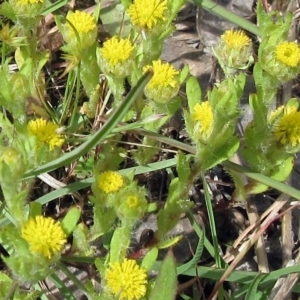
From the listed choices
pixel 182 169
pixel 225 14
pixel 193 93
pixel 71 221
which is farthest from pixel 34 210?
pixel 225 14

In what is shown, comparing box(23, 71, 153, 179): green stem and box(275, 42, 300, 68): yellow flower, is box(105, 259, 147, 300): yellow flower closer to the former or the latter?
box(23, 71, 153, 179): green stem

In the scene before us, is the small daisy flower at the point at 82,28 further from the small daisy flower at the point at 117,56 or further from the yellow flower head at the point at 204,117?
the yellow flower head at the point at 204,117

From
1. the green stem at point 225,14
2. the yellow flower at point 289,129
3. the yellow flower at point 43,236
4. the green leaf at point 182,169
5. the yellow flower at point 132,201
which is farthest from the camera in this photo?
the green stem at point 225,14

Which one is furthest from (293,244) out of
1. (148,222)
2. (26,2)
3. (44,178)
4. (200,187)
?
(26,2)

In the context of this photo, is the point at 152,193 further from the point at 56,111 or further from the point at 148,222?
the point at 56,111

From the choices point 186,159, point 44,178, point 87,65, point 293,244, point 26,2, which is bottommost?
point 293,244

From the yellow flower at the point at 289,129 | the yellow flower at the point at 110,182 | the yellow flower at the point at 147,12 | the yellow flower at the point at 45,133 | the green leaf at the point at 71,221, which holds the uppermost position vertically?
the yellow flower at the point at 147,12

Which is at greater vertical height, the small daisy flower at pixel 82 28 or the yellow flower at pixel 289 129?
the small daisy flower at pixel 82 28

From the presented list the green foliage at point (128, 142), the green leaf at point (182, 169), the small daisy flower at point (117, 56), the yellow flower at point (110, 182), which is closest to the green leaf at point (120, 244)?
the green foliage at point (128, 142)

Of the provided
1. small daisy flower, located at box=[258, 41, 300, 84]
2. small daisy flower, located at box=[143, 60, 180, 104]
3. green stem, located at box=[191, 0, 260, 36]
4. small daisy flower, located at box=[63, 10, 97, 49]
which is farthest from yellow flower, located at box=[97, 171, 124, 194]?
green stem, located at box=[191, 0, 260, 36]
